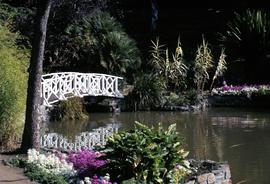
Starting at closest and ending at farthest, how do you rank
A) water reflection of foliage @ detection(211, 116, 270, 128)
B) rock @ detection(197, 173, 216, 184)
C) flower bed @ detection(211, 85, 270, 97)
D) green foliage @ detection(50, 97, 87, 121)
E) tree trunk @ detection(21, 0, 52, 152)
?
rock @ detection(197, 173, 216, 184) → tree trunk @ detection(21, 0, 52, 152) → water reflection of foliage @ detection(211, 116, 270, 128) → green foliage @ detection(50, 97, 87, 121) → flower bed @ detection(211, 85, 270, 97)

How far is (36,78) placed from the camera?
1027 centimetres

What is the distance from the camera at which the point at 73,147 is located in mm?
13742

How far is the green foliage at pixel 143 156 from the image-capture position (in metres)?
8.03

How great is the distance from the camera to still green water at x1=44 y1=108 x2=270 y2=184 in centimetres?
1183

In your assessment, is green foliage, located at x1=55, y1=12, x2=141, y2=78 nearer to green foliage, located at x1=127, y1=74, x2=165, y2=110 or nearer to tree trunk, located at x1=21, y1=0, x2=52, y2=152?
green foliage, located at x1=127, y1=74, x2=165, y2=110

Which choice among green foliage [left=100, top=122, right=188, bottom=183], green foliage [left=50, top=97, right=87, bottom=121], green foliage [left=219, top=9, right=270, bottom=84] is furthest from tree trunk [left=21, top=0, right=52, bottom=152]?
green foliage [left=219, top=9, right=270, bottom=84]

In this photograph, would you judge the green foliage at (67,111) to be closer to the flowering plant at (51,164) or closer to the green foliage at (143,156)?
the flowering plant at (51,164)

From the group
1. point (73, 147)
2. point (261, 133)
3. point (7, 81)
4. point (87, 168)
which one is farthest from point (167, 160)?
point (261, 133)

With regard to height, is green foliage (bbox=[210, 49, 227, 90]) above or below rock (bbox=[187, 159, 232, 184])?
above

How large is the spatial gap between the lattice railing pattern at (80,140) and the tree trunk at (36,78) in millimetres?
2986

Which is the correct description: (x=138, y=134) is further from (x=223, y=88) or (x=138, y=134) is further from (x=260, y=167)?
(x=223, y=88)

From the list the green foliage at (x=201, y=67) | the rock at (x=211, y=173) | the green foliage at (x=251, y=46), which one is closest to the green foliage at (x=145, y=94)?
the green foliage at (x=201, y=67)

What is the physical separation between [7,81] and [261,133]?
709 centimetres

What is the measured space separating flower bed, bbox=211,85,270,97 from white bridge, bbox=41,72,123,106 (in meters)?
3.79
